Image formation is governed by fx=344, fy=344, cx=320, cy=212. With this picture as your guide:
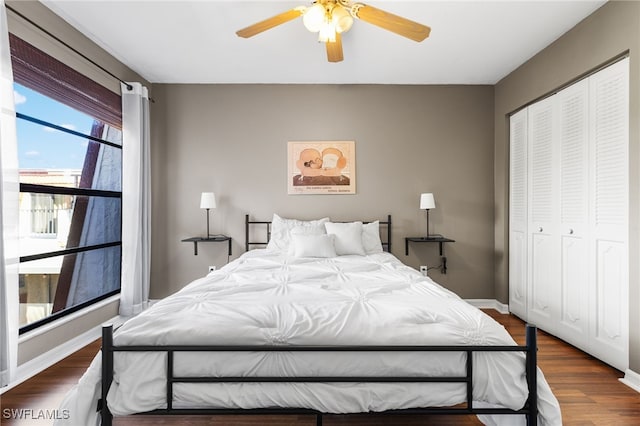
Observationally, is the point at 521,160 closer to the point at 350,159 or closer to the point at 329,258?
the point at 350,159

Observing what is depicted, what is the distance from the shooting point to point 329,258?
3.21 meters

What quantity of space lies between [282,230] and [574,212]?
8.83 feet

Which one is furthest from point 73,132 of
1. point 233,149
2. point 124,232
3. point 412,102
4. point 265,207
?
point 412,102

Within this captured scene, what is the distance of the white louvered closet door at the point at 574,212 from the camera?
278 centimetres

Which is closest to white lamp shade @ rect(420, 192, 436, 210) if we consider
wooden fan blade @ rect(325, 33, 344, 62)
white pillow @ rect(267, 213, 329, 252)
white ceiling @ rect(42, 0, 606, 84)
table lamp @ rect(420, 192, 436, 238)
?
table lamp @ rect(420, 192, 436, 238)

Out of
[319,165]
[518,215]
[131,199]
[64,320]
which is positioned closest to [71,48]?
[131,199]

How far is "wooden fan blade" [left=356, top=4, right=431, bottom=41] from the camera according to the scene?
2.00m

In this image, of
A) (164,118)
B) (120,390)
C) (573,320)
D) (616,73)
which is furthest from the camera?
(164,118)

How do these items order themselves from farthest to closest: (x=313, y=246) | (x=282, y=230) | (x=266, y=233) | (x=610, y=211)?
(x=266, y=233) → (x=282, y=230) → (x=313, y=246) → (x=610, y=211)

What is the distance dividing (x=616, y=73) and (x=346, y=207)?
262cm

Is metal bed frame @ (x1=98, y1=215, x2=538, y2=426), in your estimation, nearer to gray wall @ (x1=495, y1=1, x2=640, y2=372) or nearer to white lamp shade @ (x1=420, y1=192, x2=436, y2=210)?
gray wall @ (x1=495, y1=1, x2=640, y2=372)

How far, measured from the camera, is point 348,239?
3.47 m

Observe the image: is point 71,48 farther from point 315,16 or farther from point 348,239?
point 348,239

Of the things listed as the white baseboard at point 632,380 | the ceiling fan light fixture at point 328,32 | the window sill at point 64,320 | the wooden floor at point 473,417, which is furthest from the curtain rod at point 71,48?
the white baseboard at point 632,380
